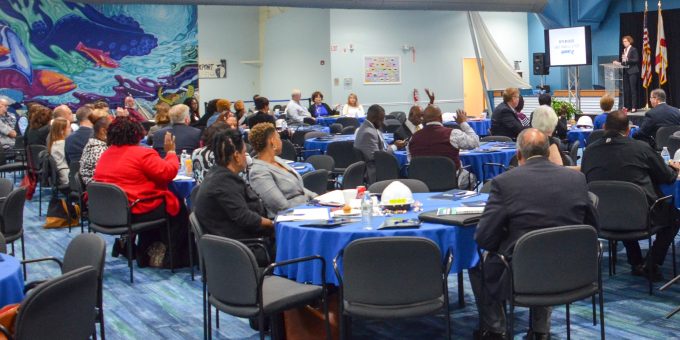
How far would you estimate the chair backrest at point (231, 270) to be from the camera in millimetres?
3703

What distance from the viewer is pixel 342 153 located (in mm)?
9453

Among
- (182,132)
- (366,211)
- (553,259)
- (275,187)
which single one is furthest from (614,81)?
(553,259)

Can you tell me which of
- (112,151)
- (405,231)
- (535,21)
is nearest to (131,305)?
(112,151)

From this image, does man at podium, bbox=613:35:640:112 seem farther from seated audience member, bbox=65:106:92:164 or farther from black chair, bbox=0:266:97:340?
black chair, bbox=0:266:97:340

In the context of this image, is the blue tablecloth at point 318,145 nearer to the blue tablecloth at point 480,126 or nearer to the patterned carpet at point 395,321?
the blue tablecloth at point 480,126

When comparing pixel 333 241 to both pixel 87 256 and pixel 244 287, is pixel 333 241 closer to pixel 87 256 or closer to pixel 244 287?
pixel 244 287

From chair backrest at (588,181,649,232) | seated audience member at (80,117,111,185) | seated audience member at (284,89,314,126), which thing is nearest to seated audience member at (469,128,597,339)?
chair backrest at (588,181,649,232)

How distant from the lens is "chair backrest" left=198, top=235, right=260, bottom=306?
12.1ft

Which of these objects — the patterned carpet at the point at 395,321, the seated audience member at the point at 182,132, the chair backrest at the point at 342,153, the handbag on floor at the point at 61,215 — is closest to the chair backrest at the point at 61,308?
the patterned carpet at the point at 395,321

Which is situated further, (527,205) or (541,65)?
(541,65)

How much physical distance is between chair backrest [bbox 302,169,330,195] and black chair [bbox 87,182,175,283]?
127cm

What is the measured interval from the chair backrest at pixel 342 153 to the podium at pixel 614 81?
953 cm

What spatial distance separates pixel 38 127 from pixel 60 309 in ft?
26.6

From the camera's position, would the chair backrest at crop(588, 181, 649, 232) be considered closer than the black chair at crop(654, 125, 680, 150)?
Yes
